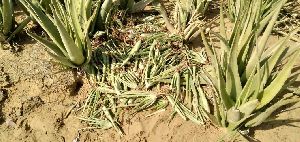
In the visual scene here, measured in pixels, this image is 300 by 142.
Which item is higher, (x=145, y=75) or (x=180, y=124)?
(x=145, y=75)

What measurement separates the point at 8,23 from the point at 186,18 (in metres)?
0.99

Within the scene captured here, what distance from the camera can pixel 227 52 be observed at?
6.19 feet

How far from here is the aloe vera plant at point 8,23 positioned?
85.4 inches

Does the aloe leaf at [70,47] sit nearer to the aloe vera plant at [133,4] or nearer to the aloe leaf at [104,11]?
the aloe leaf at [104,11]

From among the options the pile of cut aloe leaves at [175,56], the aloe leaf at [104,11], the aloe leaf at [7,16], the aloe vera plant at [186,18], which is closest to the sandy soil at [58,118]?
the pile of cut aloe leaves at [175,56]

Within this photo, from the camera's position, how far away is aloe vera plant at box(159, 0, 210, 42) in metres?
2.32

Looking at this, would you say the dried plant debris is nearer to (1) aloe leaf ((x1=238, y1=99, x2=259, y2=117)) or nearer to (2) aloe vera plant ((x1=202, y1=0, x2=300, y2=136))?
(2) aloe vera plant ((x1=202, y1=0, x2=300, y2=136))

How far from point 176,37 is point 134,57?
0.89ft

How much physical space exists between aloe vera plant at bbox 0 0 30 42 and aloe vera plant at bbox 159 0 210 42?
0.81m

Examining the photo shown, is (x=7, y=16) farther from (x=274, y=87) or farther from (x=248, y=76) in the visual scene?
(x=274, y=87)

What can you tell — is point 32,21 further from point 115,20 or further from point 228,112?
point 228,112

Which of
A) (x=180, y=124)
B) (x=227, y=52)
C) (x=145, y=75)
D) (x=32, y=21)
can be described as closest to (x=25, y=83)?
(x=32, y=21)

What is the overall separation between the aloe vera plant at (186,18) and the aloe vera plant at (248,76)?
385mm

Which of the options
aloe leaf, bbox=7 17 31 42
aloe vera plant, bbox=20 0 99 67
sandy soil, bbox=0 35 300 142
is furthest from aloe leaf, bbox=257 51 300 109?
aloe leaf, bbox=7 17 31 42
